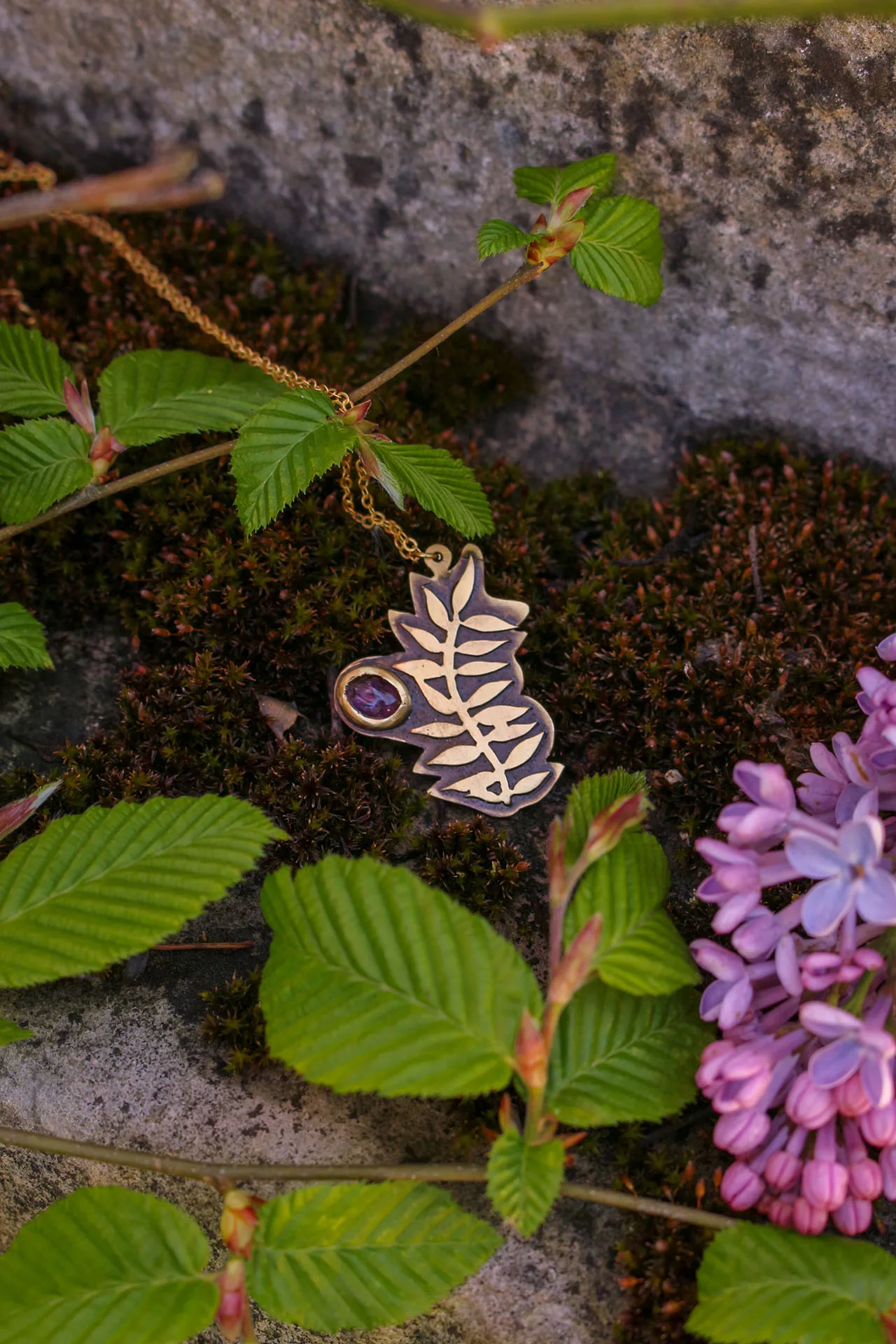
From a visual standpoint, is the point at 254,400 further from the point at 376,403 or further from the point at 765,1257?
the point at 765,1257

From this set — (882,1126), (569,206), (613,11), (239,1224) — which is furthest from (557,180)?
(239,1224)

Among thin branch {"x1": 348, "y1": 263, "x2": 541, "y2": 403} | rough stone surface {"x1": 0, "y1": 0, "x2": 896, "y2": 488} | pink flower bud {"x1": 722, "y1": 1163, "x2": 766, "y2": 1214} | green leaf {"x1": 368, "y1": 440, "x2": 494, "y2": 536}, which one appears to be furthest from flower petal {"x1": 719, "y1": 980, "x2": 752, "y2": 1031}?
rough stone surface {"x1": 0, "y1": 0, "x2": 896, "y2": 488}

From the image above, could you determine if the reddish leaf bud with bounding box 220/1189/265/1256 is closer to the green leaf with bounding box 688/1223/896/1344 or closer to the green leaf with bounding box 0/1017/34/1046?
the green leaf with bounding box 0/1017/34/1046

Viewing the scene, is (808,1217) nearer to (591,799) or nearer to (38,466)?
(591,799)

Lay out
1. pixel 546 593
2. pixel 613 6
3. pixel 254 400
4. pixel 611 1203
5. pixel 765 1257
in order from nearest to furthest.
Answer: pixel 613 6 < pixel 765 1257 < pixel 611 1203 < pixel 254 400 < pixel 546 593

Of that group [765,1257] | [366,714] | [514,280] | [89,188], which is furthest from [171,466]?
[765,1257]

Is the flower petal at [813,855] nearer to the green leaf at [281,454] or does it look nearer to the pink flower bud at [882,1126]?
the pink flower bud at [882,1126]
